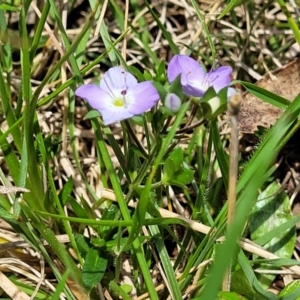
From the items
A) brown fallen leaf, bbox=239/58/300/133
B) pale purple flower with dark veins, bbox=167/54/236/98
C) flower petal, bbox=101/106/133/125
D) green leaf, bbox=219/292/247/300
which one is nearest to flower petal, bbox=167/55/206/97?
pale purple flower with dark veins, bbox=167/54/236/98

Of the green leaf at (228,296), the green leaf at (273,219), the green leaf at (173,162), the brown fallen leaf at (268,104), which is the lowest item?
the green leaf at (273,219)

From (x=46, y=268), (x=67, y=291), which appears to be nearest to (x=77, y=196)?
(x=46, y=268)

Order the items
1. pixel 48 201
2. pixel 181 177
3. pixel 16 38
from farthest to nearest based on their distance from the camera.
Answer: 1. pixel 16 38
2. pixel 48 201
3. pixel 181 177

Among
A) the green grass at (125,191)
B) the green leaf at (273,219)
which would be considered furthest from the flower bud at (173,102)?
the green leaf at (273,219)

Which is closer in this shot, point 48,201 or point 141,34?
point 48,201

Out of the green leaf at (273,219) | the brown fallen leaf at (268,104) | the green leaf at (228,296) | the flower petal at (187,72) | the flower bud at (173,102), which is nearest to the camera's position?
the flower bud at (173,102)

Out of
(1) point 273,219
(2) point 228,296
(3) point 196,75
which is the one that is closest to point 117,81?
(3) point 196,75

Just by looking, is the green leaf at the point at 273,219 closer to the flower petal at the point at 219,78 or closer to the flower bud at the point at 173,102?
the flower petal at the point at 219,78

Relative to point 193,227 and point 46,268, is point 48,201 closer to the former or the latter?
point 46,268
